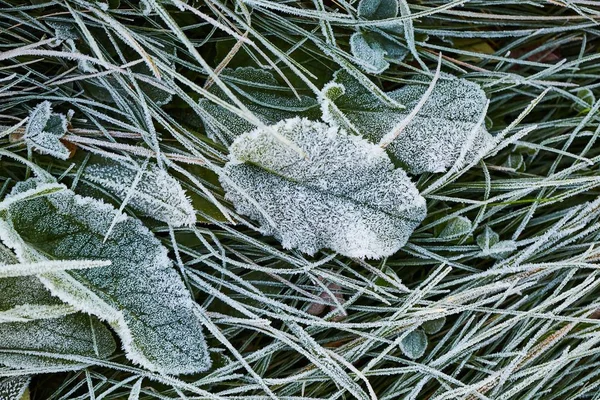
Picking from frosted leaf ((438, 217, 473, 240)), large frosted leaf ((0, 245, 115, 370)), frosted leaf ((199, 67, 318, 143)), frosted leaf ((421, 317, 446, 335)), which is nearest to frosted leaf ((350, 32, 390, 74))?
frosted leaf ((199, 67, 318, 143))

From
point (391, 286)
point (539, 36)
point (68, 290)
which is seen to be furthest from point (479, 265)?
point (68, 290)

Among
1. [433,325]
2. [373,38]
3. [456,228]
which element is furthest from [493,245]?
[373,38]

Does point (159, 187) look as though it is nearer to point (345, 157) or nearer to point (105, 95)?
point (105, 95)

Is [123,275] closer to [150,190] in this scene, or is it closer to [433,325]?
[150,190]

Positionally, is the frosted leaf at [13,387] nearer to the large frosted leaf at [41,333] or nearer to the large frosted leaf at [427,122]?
the large frosted leaf at [41,333]

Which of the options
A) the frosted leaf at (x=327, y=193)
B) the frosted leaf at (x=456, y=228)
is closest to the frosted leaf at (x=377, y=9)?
the frosted leaf at (x=327, y=193)

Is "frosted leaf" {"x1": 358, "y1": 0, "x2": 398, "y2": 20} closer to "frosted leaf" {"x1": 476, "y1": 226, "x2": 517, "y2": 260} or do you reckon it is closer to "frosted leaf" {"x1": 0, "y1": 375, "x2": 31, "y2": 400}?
"frosted leaf" {"x1": 476, "y1": 226, "x2": 517, "y2": 260}

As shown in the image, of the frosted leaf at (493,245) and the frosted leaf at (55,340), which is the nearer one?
the frosted leaf at (55,340)
